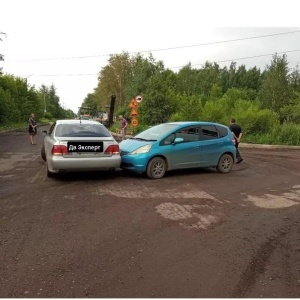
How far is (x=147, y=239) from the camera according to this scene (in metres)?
4.74

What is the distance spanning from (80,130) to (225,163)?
174 inches

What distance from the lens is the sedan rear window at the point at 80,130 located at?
28.7ft

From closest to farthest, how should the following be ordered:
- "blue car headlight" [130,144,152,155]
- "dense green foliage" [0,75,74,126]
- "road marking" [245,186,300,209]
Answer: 1. "road marking" [245,186,300,209]
2. "blue car headlight" [130,144,152,155]
3. "dense green foliage" [0,75,74,126]

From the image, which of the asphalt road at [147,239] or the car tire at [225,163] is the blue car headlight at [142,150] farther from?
the car tire at [225,163]

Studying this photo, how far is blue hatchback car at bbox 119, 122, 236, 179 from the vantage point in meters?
9.05

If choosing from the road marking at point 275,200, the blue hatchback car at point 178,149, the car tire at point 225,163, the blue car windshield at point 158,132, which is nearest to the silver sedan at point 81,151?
the blue hatchback car at point 178,149

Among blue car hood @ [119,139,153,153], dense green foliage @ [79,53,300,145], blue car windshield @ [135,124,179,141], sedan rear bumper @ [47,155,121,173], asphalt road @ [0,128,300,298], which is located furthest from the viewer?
dense green foliage @ [79,53,300,145]

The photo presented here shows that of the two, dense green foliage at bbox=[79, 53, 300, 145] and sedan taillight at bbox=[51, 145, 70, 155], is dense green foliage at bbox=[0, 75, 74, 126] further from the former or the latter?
sedan taillight at bbox=[51, 145, 70, 155]

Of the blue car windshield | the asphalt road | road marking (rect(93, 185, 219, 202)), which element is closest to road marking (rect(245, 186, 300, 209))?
the asphalt road

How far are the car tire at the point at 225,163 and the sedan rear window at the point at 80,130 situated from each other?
352 cm

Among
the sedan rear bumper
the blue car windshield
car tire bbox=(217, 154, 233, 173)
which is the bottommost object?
car tire bbox=(217, 154, 233, 173)

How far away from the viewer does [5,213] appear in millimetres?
5734

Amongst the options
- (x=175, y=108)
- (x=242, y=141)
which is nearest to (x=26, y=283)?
(x=242, y=141)

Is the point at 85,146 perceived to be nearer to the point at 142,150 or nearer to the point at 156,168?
the point at 142,150
